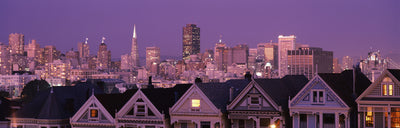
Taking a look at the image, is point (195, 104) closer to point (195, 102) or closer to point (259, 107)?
point (195, 102)

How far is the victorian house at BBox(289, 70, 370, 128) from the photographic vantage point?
43.8m

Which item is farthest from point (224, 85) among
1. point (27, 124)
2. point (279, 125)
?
point (27, 124)

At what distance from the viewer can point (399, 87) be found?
42469 mm

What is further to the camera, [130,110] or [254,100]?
[130,110]

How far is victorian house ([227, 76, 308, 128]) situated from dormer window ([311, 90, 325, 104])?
2421mm

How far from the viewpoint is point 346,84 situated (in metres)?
46.5

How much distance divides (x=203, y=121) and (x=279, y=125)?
5.55 metres

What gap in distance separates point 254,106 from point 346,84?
6824mm

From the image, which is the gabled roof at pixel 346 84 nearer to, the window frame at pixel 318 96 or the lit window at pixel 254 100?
the window frame at pixel 318 96

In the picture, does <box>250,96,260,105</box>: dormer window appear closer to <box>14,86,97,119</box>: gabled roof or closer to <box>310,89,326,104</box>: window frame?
<box>310,89,326,104</box>: window frame

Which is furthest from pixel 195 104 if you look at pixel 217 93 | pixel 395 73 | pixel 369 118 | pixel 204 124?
pixel 395 73

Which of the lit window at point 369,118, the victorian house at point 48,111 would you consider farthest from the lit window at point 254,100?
the victorian house at point 48,111

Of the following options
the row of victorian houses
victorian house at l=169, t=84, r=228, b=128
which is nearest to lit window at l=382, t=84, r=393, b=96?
the row of victorian houses

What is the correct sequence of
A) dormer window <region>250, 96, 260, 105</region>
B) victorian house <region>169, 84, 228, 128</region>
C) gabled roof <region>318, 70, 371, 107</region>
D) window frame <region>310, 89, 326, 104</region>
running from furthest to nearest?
victorian house <region>169, 84, 228, 128</region>
dormer window <region>250, 96, 260, 105</region>
gabled roof <region>318, 70, 371, 107</region>
window frame <region>310, 89, 326, 104</region>
